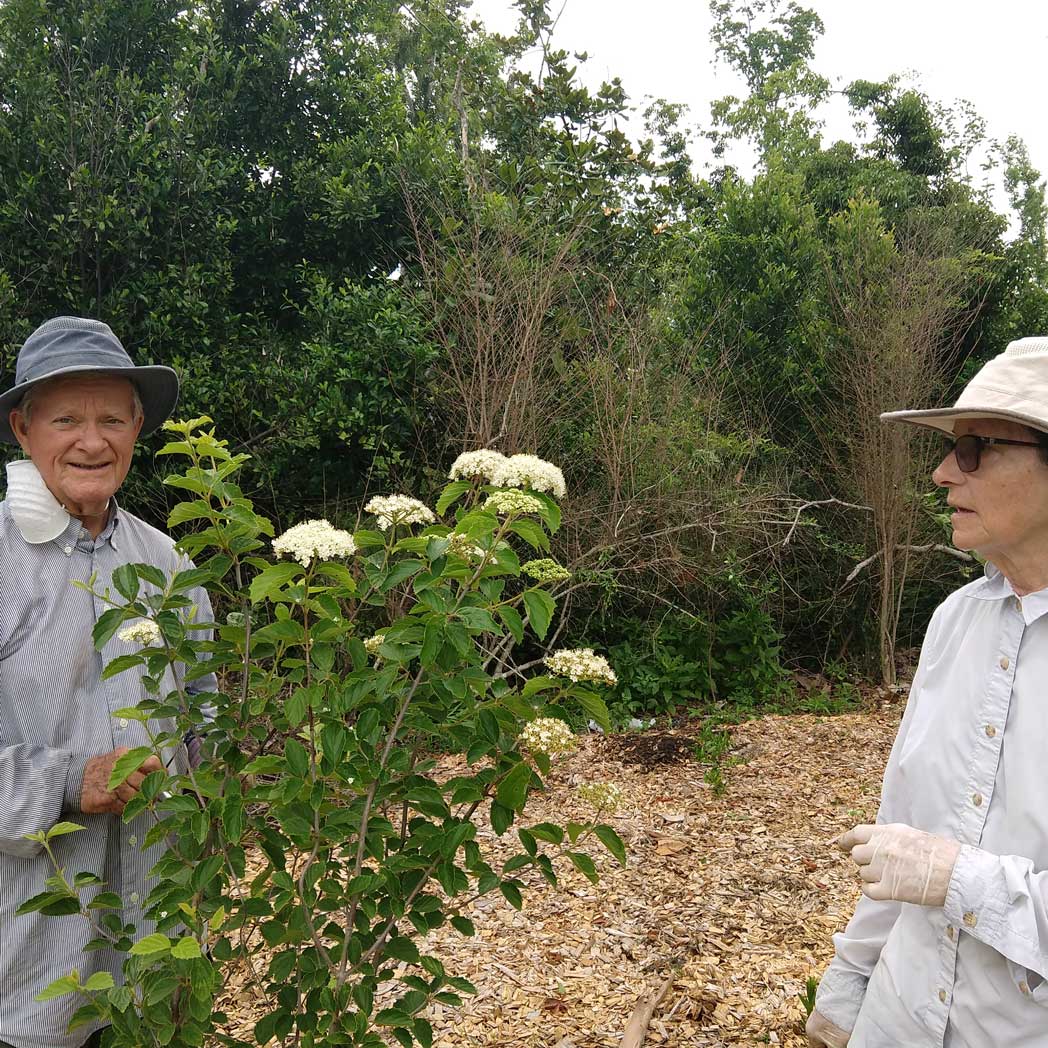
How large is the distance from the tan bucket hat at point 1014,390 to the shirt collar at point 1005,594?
0.29 m

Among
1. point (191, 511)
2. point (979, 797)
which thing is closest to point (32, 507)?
point (191, 511)

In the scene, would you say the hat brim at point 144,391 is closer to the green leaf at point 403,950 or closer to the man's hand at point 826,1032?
the green leaf at point 403,950

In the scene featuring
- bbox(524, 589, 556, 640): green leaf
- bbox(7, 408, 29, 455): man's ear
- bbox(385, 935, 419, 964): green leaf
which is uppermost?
bbox(7, 408, 29, 455): man's ear

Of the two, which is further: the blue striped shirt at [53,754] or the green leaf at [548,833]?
the green leaf at [548,833]

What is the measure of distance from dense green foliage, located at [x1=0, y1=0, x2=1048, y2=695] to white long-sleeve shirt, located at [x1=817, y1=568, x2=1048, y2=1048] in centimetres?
421

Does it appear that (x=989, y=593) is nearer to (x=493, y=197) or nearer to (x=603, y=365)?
(x=603, y=365)

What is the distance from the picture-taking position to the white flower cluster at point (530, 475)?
1474 millimetres

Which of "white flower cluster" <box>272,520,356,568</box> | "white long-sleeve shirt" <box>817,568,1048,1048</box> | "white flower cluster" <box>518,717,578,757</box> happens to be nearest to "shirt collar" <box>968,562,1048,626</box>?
"white long-sleeve shirt" <box>817,568,1048,1048</box>

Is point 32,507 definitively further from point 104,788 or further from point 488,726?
point 488,726

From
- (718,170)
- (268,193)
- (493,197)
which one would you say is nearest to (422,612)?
(493,197)

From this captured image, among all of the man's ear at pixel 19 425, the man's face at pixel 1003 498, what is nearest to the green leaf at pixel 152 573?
the man's ear at pixel 19 425

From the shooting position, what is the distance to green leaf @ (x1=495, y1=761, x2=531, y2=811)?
152 centimetres

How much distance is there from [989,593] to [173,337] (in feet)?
17.2

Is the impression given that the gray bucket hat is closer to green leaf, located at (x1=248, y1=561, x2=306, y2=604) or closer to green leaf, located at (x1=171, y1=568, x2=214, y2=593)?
green leaf, located at (x1=171, y1=568, x2=214, y2=593)
